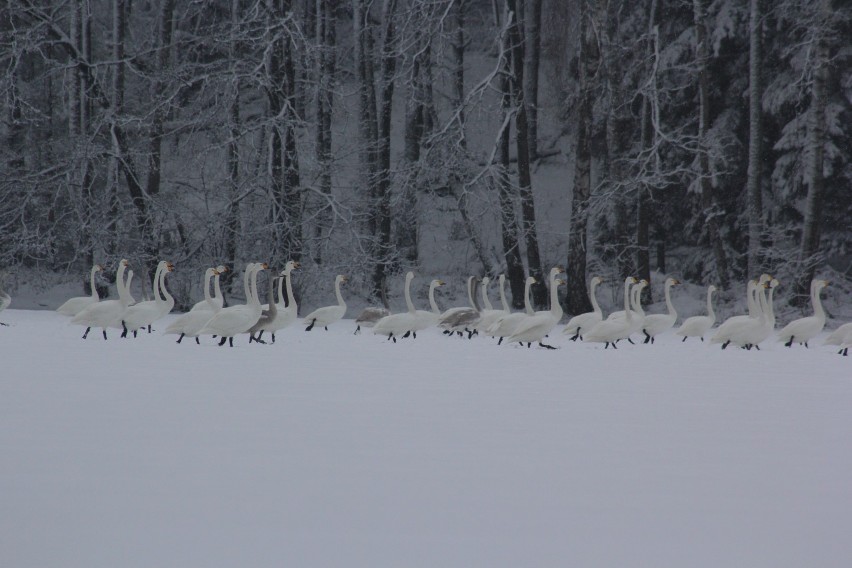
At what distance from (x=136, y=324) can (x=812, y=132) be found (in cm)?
1317

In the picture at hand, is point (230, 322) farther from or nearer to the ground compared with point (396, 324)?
farther from the ground

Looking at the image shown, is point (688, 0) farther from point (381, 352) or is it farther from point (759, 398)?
point (759, 398)

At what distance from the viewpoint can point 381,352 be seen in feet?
38.7

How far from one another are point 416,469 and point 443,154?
1381 cm

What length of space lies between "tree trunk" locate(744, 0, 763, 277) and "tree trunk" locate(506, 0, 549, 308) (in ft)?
13.1

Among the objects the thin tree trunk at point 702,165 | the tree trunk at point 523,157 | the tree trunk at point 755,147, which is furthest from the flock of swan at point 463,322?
the thin tree trunk at point 702,165

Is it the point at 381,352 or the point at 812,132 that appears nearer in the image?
the point at 381,352

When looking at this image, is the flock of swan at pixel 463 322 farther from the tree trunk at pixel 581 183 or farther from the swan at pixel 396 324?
the tree trunk at pixel 581 183

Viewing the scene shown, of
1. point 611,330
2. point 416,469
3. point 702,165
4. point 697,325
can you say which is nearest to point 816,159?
point 702,165

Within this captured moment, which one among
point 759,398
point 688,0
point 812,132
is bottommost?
point 759,398

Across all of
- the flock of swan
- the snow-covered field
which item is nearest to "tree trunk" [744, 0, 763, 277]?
the flock of swan

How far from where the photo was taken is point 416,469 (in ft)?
16.3

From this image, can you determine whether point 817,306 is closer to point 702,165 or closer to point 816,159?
point 816,159

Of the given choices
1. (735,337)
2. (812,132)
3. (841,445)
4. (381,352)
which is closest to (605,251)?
(812,132)
